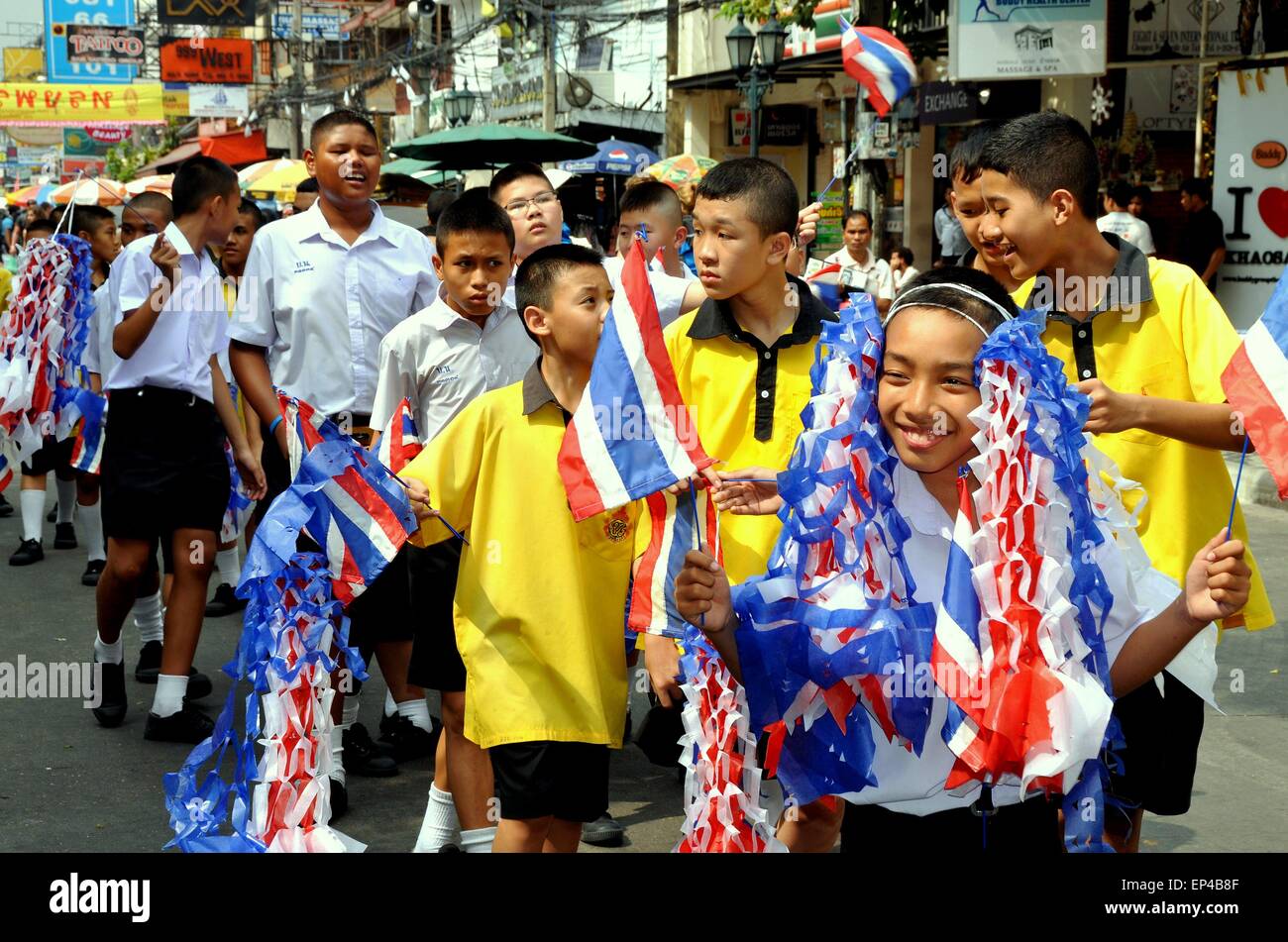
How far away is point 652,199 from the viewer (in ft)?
22.5

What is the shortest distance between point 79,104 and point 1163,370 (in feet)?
137

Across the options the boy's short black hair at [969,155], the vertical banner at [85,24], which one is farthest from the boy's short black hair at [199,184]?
the vertical banner at [85,24]

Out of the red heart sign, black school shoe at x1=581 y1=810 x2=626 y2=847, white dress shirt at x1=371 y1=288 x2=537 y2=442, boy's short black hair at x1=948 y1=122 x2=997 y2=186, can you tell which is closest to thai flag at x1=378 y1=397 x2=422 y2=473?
white dress shirt at x1=371 y1=288 x2=537 y2=442

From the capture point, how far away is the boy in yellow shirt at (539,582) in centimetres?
352

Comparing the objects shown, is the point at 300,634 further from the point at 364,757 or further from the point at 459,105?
the point at 459,105

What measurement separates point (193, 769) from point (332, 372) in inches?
79.2

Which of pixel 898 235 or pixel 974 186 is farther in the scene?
pixel 898 235

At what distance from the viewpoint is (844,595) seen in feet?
8.41

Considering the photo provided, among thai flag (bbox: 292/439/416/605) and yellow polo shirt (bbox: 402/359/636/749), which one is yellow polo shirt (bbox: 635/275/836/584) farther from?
thai flag (bbox: 292/439/416/605)

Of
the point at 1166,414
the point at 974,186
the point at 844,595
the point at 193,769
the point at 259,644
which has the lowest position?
the point at 193,769

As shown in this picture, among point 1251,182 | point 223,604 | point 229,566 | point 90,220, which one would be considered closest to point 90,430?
point 229,566

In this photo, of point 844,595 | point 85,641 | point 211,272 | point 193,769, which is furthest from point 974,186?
point 85,641
